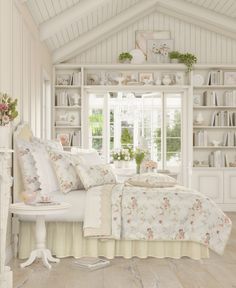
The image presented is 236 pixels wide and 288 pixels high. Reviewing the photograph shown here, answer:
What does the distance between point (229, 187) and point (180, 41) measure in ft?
8.64

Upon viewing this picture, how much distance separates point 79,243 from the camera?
4.63m

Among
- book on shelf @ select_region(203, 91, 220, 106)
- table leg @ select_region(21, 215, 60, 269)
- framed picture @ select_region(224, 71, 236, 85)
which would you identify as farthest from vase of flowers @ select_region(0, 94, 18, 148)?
framed picture @ select_region(224, 71, 236, 85)

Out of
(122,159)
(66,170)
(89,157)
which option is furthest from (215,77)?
(66,170)

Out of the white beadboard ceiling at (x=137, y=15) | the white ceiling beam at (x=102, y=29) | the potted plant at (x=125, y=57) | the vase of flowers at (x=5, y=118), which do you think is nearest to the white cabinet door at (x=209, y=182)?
the potted plant at (x=125, y=57)

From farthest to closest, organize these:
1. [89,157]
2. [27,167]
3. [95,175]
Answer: [89,157] < [95,175] < [27,167]

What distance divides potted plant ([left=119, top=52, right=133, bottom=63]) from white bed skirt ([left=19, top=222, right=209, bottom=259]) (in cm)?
432

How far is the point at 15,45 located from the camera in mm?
4863

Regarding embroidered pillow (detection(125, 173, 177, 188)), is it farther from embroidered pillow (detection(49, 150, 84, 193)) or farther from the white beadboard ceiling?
the white beadboard ceiling

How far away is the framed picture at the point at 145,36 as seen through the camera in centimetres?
859

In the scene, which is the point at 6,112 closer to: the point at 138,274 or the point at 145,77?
the point at 138,274

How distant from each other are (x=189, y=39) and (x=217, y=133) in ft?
5.56

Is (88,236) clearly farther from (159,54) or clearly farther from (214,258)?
(159,54)

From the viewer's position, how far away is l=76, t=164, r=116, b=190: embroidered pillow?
5.06m

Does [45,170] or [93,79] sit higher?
[93,79]
